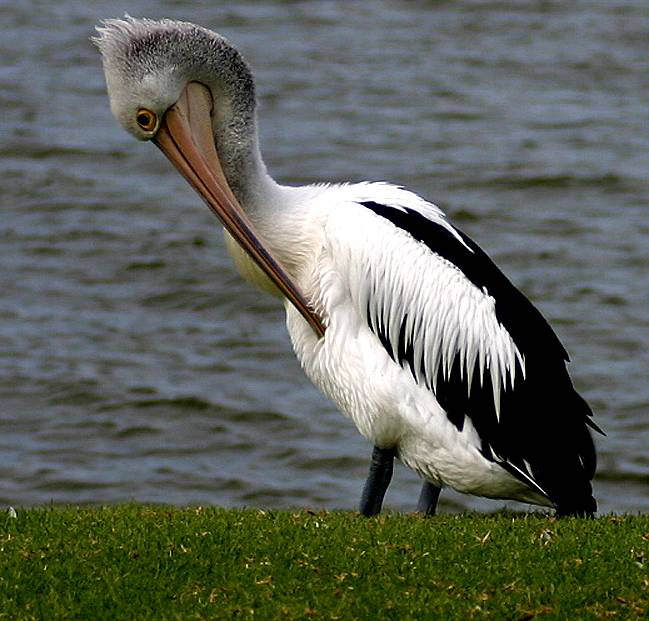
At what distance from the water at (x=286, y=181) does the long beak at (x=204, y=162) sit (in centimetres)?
A: 485

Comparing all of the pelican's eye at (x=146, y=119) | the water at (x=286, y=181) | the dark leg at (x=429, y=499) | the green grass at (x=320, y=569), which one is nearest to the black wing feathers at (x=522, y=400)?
the green grass at (x=320, y=569)

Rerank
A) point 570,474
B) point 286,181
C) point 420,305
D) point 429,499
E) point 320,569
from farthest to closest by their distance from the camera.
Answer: point 286,181
point 429,499
point 420,305
point 570,474
point 320,569

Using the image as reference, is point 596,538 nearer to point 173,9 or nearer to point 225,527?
point 225,527

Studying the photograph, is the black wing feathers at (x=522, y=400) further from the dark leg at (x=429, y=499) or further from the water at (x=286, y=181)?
the water at (x=286, y=181)

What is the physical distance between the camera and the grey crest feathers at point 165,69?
294 inches

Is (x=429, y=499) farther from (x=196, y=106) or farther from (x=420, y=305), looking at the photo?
(x=196, y=106)

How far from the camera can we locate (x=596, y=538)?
21.5ft

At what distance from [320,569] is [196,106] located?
2755 mm

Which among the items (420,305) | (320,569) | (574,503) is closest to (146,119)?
(420,305)

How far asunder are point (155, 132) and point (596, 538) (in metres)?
2.96

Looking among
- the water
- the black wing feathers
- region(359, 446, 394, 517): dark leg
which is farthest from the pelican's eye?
the water

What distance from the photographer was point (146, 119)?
762cm

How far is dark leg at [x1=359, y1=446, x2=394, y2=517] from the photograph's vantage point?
296 inches

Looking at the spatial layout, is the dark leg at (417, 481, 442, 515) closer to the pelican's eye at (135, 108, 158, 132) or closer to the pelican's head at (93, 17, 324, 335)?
the pelican's head at (93, 17, 324, 335)
